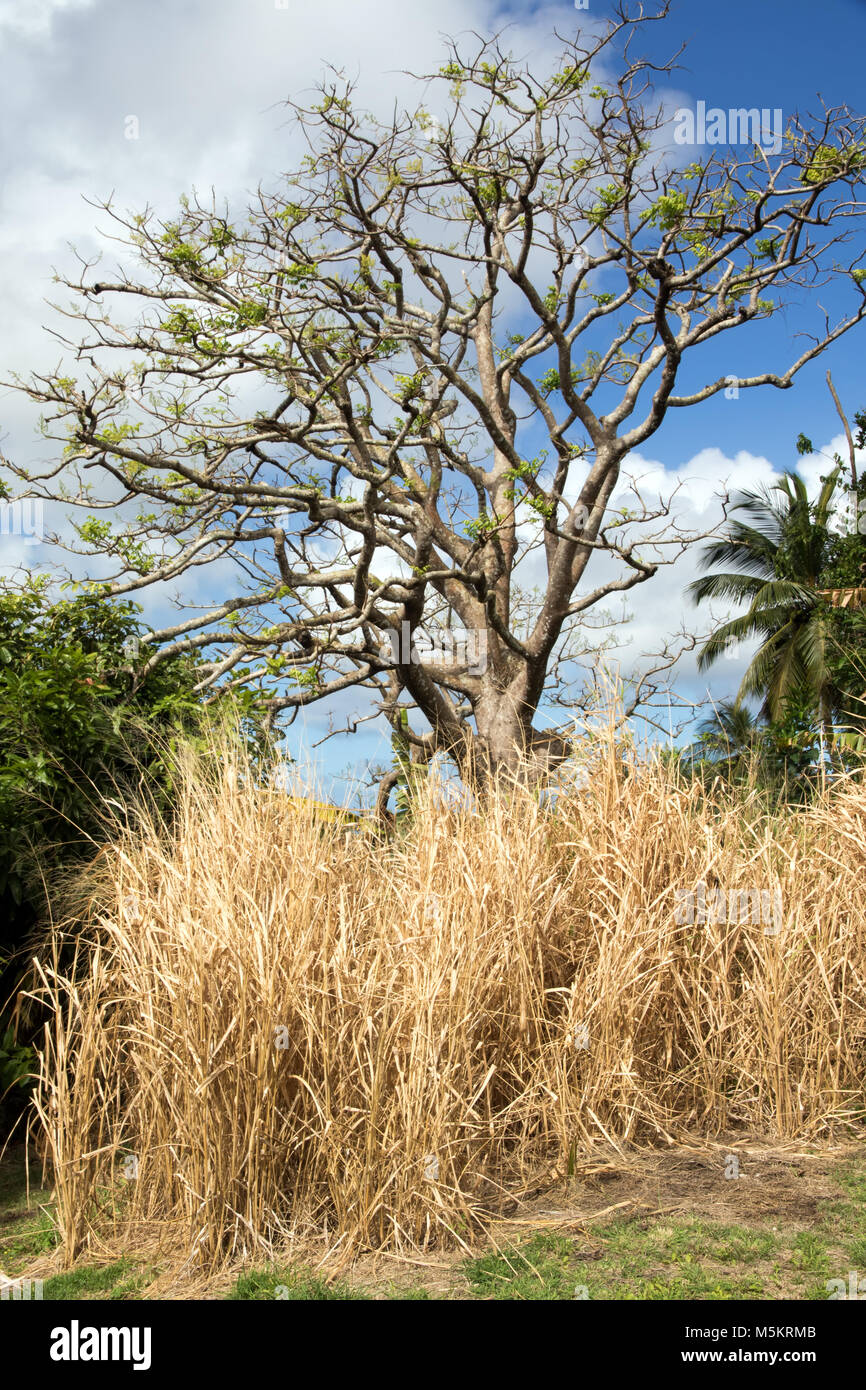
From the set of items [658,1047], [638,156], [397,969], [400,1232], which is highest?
→ [638,156]

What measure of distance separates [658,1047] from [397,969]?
170 centimetres

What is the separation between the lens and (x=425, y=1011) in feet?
14.6

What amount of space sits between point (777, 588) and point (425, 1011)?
61.9 feet

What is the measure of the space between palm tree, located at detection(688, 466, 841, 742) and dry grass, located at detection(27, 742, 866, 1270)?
14737 millimetres

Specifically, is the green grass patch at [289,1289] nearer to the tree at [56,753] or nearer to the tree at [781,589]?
the tree at [56,753]

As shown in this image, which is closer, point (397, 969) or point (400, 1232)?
point (400, 1232)

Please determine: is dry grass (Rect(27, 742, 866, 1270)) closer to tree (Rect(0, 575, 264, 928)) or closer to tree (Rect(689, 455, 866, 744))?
tree (Rect(0, 575, 264, 928))

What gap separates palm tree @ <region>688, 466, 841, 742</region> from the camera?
20938 mm

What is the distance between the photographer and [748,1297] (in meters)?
3.93

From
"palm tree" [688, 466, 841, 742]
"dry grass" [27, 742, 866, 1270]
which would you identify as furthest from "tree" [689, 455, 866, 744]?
"dry grass" [27, 742, 866, 1270]

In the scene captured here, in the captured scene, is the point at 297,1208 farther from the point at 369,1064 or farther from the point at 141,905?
the point at 141,905

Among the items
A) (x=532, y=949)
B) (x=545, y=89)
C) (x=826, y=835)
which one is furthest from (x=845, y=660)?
(x=532, y=949)
